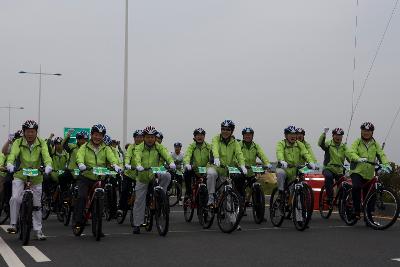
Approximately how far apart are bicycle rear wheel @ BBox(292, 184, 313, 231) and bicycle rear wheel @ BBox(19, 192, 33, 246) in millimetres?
4601

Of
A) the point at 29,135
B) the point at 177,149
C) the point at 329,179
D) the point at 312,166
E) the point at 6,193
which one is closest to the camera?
the point at 29,135

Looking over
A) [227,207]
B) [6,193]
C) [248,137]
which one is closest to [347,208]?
[248,137]

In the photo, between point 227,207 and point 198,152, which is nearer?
point 227,207

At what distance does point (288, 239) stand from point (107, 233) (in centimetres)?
328

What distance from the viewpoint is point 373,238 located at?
9.97m

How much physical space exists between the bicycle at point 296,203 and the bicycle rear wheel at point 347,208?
1139 millimetres

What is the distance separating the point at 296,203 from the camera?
442 inches

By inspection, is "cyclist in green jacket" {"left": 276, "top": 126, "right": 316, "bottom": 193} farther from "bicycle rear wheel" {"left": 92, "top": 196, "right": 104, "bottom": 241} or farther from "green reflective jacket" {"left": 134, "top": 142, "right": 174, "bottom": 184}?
"bicycle rear wheel" {"left": 92, "top": 196, "right": 104, "bottom": 241}

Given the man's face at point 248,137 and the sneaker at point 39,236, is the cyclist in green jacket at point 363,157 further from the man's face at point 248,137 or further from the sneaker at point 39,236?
the sneaker at point 39,236

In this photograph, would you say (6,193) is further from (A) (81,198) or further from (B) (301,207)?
(B) (301,207)

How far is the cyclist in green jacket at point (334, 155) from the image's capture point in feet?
45.6

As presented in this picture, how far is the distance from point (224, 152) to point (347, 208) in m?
2.66

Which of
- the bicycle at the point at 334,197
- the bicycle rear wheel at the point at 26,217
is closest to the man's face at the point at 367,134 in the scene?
the bicycle at the point at 334,197

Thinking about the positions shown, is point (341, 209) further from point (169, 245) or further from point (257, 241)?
point (169, 245)
